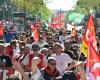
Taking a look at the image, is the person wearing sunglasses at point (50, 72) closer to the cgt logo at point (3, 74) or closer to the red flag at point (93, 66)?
the cgt logo at point (3, 74)

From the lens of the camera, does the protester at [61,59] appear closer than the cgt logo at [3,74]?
No

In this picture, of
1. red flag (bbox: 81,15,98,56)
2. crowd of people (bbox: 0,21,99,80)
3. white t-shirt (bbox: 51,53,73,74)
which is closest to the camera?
crowd of people (bbox: 0,21,99,80)

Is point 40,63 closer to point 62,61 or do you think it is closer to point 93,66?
point 62,61

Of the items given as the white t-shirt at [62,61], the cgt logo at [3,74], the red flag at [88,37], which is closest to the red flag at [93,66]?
the red flag at [88,37]

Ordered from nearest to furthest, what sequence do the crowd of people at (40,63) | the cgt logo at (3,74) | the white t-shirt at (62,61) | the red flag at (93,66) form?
the red flag at (93,66) → the crowd of people at (40,63) → the cgt logo at (3,74) → the white t-shirt at (62,61)

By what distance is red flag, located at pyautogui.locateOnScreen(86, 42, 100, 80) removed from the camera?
7.76 metres

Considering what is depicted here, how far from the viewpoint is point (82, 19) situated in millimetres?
61188

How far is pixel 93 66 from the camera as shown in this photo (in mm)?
7910

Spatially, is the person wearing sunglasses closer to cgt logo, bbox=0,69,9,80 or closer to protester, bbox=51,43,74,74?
cgt logo, bbox=0,69,9,80

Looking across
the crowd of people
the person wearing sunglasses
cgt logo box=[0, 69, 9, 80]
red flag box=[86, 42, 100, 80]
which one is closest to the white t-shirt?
the crowd of people

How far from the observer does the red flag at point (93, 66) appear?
776cm

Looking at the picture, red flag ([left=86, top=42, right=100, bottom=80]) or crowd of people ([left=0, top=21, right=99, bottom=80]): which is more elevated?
red flag ([left=86, top=42, right=100, bottom=80])

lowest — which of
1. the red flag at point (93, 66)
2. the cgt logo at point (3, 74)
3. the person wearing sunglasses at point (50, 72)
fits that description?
the cgt logo at point (3, 74)

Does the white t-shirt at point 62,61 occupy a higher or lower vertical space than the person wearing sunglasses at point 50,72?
lower
